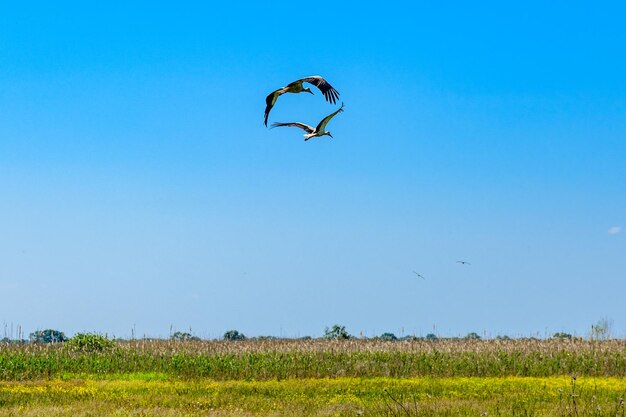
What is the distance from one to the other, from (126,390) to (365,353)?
47.2 ft

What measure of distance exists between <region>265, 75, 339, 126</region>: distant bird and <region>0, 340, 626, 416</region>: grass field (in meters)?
7.89

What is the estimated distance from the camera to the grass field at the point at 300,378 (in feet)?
69.2

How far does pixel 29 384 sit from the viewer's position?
1227 inches

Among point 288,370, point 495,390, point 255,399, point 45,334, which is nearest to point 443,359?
point 288,370

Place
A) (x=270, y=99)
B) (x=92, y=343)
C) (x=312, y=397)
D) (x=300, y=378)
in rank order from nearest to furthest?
(x=270, y=99) < (x=312, y=397) < (x=300, y=378) < (x=92, y=343)

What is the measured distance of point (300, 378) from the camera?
34.2 m

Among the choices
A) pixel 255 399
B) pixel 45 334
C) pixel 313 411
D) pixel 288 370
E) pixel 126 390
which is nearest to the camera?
pixel 313 411

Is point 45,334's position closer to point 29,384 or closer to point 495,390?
point 29,384

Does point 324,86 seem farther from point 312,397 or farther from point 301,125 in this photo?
point 312,397

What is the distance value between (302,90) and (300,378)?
24747 millimetres

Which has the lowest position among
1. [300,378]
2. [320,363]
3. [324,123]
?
[300,378]

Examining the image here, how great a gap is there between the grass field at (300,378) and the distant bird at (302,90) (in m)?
7.89

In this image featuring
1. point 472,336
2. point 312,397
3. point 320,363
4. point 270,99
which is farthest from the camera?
point 472,336

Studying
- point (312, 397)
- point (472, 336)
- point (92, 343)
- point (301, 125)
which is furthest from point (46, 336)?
point (301, 125)
